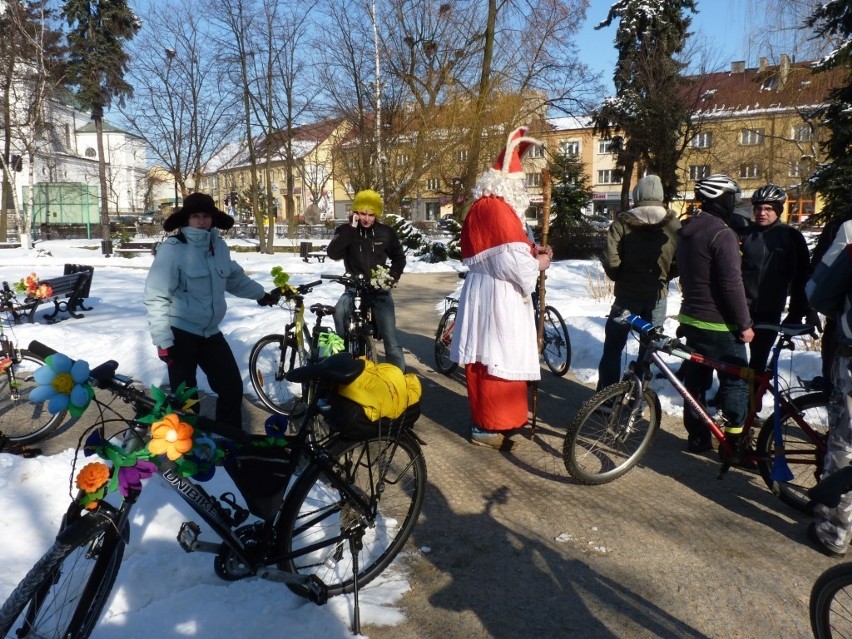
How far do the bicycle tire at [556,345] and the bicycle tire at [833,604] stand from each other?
4.93 m

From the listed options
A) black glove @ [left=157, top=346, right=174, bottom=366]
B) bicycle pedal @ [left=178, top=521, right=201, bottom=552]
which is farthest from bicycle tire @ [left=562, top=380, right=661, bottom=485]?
black glove @ [left=157, top=346, right=174, bottom=366]

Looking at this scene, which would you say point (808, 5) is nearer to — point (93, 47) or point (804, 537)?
point (804, 537)

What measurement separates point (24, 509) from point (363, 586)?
6.24 feet

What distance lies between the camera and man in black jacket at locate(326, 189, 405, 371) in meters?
6.39

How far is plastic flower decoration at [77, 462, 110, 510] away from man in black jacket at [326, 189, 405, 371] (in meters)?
4.09

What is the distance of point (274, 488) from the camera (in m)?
2.86

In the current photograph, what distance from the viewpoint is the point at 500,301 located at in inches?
193

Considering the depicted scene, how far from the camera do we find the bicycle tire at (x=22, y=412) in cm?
517

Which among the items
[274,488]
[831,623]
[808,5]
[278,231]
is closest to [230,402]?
[274,488]

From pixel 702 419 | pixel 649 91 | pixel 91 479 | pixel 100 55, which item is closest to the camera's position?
pixel 91 479

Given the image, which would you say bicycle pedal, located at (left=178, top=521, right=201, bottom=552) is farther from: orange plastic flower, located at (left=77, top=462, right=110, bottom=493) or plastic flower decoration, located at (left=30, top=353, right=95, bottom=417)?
plastic flower decoration, located at (left=30, top=353, right=95, bottom=417)

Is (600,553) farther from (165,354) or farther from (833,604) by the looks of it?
(165,354)

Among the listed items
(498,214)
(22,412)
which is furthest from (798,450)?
(22,412)

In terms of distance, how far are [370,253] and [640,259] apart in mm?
2526
